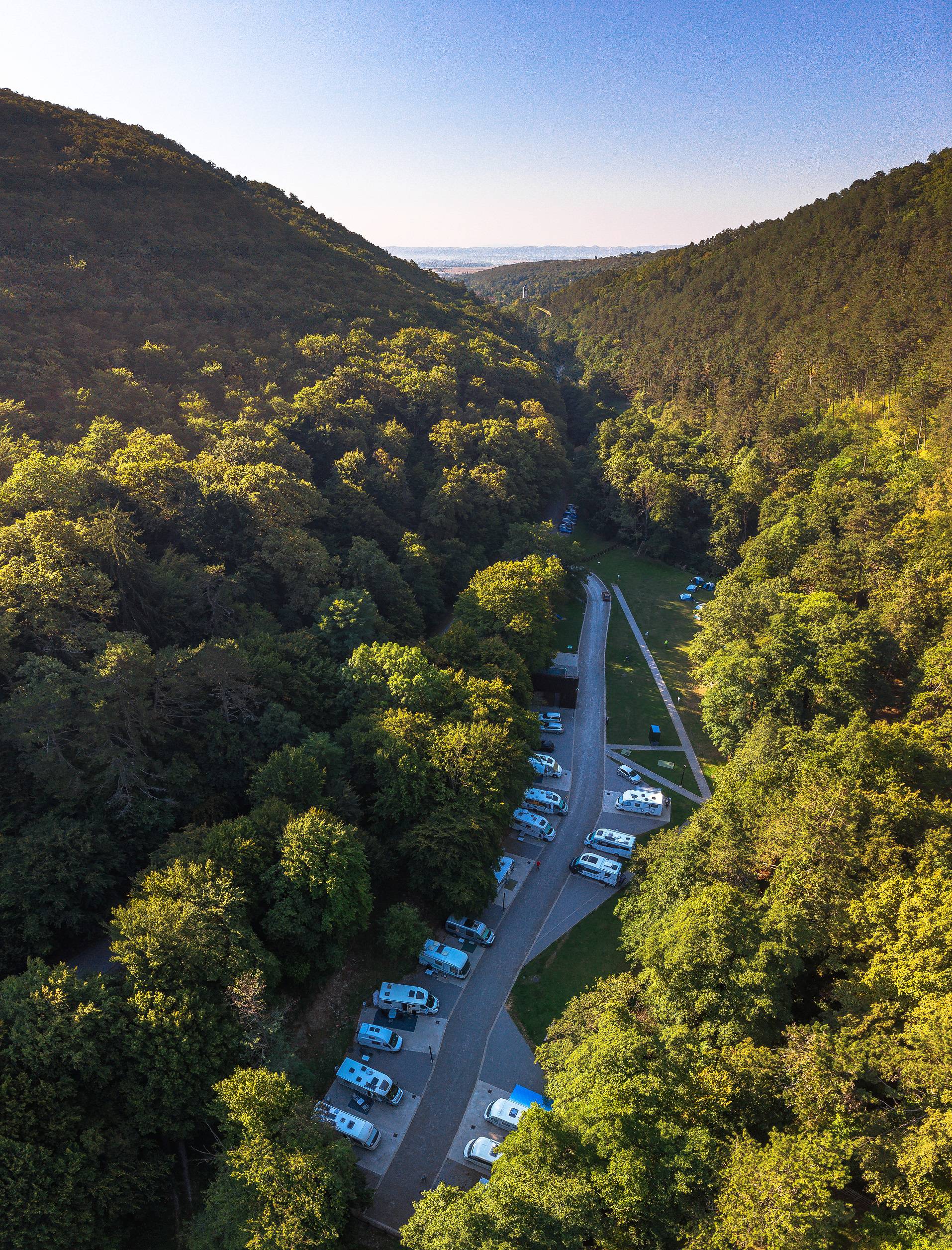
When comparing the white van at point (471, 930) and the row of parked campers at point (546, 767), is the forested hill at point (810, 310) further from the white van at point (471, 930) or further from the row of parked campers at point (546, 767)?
the white van at point (471, 930)

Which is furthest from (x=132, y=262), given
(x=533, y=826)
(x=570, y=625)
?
(x=533, y=826)

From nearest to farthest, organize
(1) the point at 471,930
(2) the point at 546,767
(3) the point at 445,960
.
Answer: (3) the point at 445,960 < (1) the point at 471,930 < (2) the point at 546,767

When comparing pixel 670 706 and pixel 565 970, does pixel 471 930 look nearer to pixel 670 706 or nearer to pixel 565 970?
pixel 565 970

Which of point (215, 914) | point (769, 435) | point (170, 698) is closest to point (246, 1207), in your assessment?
point (215, 914)

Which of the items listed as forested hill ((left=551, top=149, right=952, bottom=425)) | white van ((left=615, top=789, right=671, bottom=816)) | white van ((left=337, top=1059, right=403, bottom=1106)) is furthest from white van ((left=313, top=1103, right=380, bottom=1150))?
forested hill ((left=551, top=149, right=952, bottom=425))

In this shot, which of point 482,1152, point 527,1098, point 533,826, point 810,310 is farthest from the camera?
point 810,310

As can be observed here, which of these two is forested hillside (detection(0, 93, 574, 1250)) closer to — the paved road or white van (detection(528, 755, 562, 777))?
the paved road
